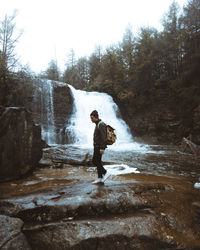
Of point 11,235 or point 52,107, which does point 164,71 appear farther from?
point 11,235

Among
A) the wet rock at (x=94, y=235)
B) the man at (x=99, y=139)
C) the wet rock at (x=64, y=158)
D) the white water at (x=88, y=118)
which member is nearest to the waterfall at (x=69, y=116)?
the white water at (x=88, y=118)

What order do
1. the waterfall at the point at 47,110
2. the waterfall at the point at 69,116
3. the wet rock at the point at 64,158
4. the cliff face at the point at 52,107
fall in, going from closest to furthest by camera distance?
the wet rock at the point at 64,158 → the waterfall at the point at 69,116 → the waterfall at the point at 47,110 → the cliff face at the point at 52,107

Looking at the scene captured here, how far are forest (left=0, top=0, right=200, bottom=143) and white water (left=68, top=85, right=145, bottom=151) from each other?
150cm

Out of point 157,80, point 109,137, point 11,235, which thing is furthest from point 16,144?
point 157,80

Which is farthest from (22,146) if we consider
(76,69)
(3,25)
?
(76,69)

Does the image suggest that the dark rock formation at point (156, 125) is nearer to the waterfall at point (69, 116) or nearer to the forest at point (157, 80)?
the forest at point (157, 80)

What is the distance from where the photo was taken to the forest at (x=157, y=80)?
13.9 m

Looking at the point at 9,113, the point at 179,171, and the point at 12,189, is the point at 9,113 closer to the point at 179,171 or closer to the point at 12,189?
the point at 12,189

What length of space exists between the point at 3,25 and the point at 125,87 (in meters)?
15.0

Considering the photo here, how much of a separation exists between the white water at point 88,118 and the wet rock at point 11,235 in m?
12.9

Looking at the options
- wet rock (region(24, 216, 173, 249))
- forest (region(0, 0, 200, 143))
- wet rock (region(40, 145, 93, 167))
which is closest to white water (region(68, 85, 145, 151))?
forest (region(0, 0, 200, 143))

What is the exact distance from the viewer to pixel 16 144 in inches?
188

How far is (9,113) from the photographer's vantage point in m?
4.68

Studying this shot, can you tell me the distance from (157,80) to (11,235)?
20137mm
